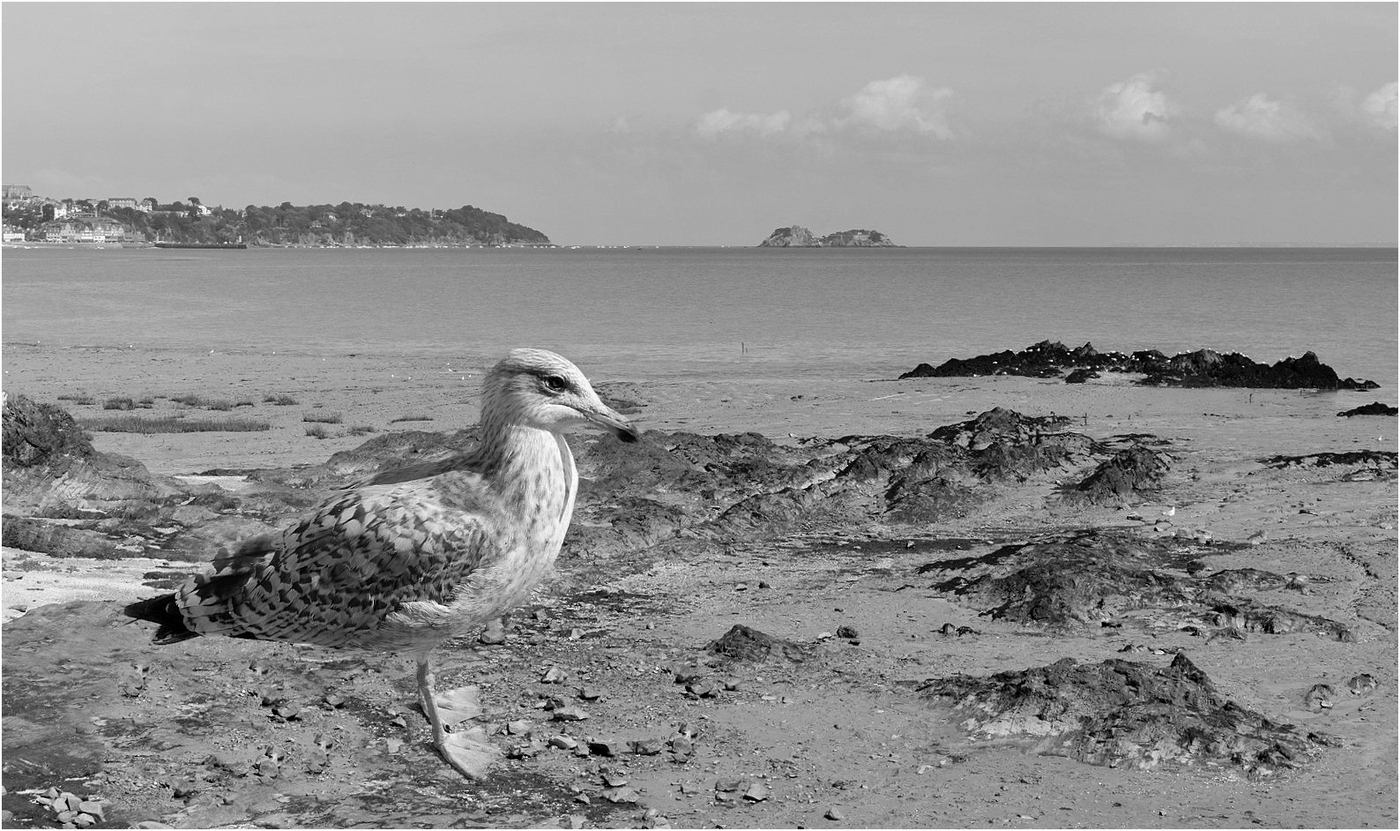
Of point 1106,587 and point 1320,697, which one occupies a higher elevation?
point 1106,587

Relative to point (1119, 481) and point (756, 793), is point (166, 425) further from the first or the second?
point (756, 793)

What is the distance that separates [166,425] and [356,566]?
1453 centimetres

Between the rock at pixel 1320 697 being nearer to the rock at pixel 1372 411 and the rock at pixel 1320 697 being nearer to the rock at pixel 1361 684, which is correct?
the rock at pixel 1361 684

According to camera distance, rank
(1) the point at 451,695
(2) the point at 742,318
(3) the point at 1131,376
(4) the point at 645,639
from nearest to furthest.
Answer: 1. (1) the point at 451,695
2. (4) the point at 645,639
3. (3) the point at 1131,376
4. (2) the point at 742,318

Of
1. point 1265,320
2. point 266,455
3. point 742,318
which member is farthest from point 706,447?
point 1265,320

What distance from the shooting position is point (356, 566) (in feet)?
19.2

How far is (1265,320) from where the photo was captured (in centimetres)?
6062

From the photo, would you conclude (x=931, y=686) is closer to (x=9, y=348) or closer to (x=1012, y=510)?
(x=1012, y=510)

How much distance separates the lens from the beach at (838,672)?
251 inches

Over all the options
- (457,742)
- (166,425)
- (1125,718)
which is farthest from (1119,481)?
(166,425)

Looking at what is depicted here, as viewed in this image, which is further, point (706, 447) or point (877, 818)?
point (706, 447)

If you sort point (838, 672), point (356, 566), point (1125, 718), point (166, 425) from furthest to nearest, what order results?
point (166, 425) < point (838, 672) < point (1125, 718) < point (356, 566)

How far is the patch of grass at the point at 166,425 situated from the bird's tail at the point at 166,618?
1286cm

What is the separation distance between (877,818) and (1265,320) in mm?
60406
